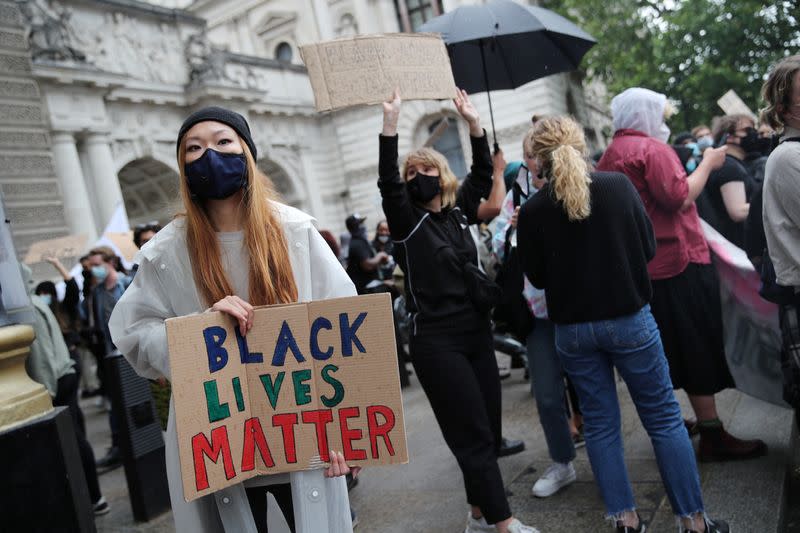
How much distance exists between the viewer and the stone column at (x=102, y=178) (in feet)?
Answer: 57.7

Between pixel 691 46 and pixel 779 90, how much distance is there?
22719mm

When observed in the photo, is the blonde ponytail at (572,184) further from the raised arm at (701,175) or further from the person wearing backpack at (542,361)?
the raised arm at (701,175)

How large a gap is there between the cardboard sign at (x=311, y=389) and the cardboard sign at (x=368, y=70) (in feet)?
3.94

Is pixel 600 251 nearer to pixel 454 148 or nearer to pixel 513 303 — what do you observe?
pixel 513 303

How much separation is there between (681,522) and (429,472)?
6.24 feet

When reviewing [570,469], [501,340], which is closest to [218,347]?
[570,469]

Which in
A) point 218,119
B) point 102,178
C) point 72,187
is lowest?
point 218,119

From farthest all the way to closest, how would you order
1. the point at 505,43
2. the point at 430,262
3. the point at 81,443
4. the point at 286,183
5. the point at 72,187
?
the point at 286,183
the point at 72,187
the point at 81,443
the point at 505,43
the point at 430,262

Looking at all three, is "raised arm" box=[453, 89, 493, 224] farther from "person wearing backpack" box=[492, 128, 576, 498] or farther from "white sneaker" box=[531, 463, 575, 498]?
"white sneaker" box=[531, 463, 575, 498]

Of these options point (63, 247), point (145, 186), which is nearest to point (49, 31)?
point (145, 186)

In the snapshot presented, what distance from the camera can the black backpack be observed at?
374 cm

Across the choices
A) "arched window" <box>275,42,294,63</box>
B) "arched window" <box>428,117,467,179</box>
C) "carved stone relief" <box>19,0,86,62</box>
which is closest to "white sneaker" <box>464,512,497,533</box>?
"carved stone relief" <box>19,0,86,62</box>

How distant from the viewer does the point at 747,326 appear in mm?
4273

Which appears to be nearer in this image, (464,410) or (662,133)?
(464,410)
